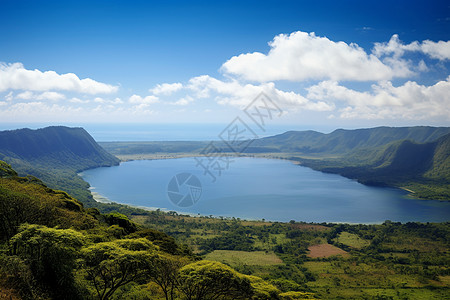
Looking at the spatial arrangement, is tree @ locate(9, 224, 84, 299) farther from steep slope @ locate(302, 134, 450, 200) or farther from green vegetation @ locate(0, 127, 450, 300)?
steep slope @ locate(302, 134, 450, 200)

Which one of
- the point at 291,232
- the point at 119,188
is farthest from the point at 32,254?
the point at 119,188

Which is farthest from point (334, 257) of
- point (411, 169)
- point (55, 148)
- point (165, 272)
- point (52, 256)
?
point (55, 148)

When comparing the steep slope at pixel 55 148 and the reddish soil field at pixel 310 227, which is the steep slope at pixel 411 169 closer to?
the reddish soil field at pixel 310 227

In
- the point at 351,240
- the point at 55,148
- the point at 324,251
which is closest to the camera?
the point at 324,251

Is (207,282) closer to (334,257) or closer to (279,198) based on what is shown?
(334,257)

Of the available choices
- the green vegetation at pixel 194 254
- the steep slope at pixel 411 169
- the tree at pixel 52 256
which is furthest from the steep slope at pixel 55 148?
the tree at pixel 52 256

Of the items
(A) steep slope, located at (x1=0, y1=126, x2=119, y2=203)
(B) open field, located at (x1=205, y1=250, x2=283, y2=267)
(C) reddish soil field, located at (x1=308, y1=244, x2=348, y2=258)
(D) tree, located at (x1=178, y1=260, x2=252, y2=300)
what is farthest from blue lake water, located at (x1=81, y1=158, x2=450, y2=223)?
(D) tree, located at (x1=178, y1=260, x2=252, y2=300)

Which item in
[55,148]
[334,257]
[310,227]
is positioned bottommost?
[334,257]

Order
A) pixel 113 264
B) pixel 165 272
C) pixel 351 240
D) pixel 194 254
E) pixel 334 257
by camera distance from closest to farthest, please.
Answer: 1. pixel 113 264
2. pixel 165 272
3. pixel 194 254
4. pixel 334 257
5. pixel 351 240
